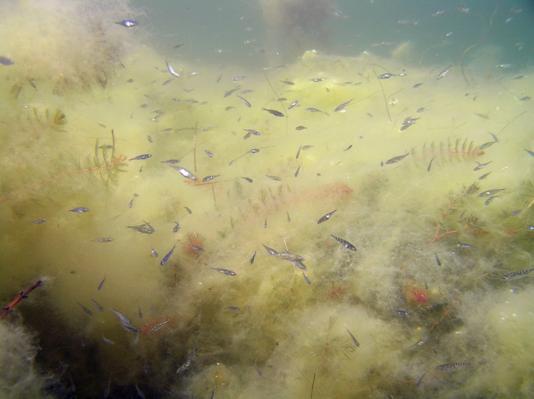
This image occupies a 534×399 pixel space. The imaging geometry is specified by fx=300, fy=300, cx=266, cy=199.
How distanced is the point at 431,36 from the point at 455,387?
44.6 metres

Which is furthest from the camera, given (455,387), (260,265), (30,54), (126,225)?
(30,54)

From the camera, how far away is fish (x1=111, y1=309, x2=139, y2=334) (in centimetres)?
402

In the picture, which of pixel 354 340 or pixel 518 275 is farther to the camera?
pixel 518 275

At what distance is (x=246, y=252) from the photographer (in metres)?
4.52

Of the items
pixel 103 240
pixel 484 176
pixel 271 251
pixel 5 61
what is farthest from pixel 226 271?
pixel 5 61

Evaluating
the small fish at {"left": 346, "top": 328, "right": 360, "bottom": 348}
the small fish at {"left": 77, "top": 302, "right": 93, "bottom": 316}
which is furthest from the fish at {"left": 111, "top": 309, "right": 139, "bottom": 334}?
the small fish at {"left": 346, "top": 328, "right": 360, "bottom": 348}

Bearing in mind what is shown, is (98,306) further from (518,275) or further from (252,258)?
(518,275)

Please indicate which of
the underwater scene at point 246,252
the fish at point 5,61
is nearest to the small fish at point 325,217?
the underwater scene at point 246,252

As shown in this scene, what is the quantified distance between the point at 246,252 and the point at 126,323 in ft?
6.12

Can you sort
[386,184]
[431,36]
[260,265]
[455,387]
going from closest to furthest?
[455,387]
[260,265]
[386,184]
[431,36]

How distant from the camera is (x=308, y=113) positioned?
7.87 meters

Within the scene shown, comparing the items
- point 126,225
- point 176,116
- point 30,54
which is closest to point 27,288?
point 126,225

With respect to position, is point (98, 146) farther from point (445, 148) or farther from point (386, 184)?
point (445, 148)

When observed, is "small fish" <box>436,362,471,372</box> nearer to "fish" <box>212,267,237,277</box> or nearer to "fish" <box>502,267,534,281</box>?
"fish" <box>502,267,534,281</box>
